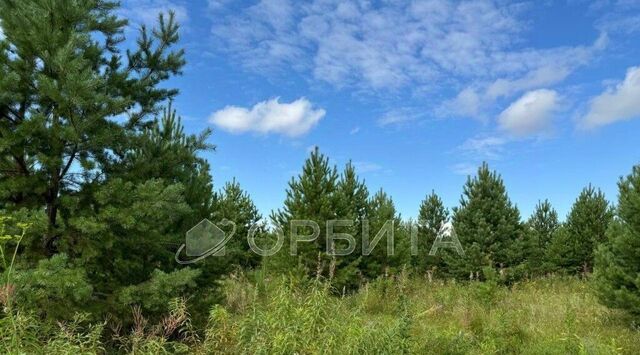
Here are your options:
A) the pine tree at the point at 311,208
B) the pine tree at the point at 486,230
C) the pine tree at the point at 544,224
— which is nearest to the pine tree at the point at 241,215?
the pine tree at the point at 311,208

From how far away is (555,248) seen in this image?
19.8 metres

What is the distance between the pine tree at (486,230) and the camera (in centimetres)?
1800

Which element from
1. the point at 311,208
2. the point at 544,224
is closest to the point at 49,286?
the point at 311,208

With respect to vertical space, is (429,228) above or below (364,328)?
above

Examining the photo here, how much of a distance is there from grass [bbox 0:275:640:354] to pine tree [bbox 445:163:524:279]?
272 cm

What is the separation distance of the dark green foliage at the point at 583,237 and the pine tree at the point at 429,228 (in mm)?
4738

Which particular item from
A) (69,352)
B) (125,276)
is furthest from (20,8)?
(69,352)

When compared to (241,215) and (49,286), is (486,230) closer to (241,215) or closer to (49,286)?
(241,215)

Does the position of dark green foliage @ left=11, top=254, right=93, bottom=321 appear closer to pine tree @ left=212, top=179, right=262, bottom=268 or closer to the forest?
the forest

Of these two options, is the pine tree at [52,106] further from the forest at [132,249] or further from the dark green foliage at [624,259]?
the dark green foliage at [624,259]

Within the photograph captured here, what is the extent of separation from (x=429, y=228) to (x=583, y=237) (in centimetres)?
614

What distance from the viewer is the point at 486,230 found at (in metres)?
18.2

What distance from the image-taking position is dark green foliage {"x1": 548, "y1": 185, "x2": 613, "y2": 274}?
19.1m

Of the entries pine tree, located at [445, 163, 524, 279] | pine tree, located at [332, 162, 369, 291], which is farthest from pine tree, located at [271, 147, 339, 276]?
pine tree, located at [445, 163, 524, 279]
